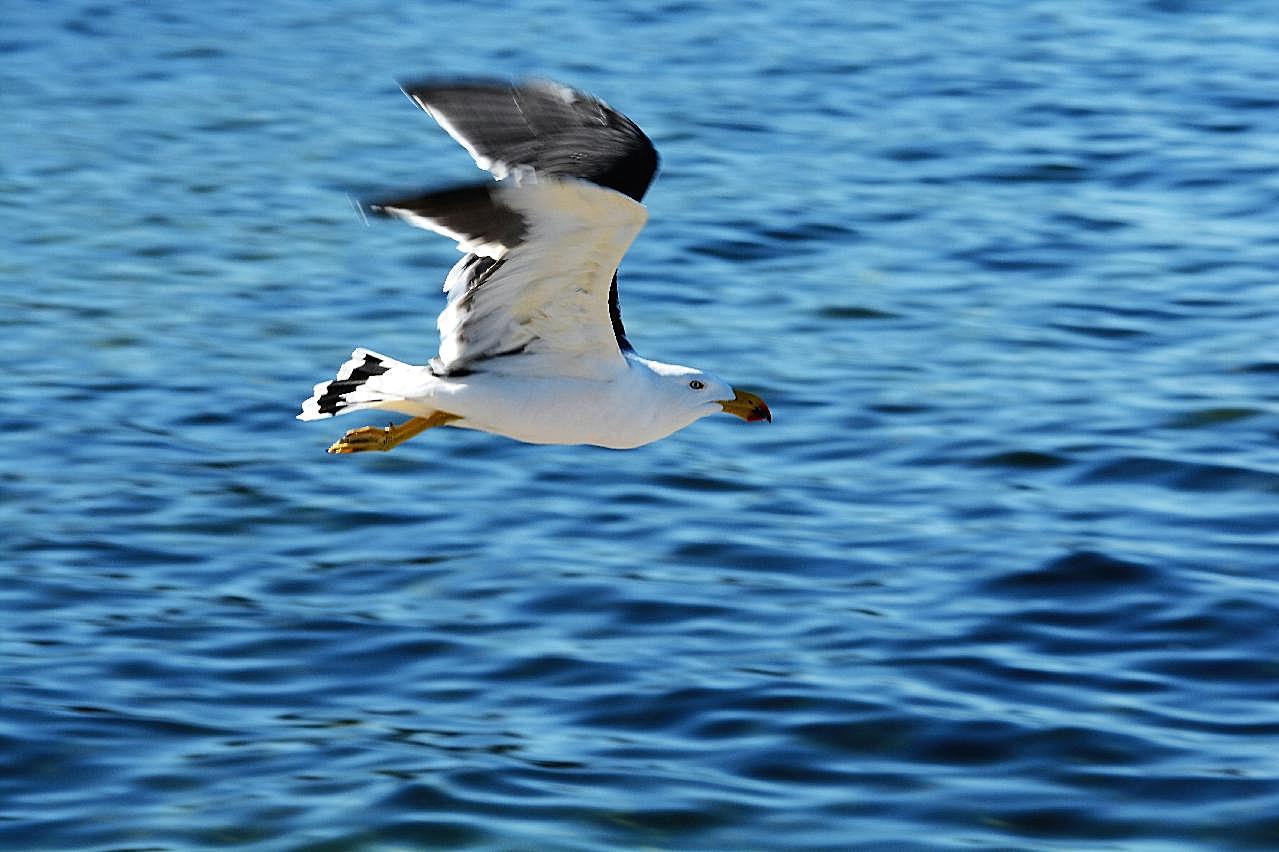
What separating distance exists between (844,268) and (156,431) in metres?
4.67

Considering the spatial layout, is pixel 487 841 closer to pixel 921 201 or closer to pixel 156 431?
pixel 156 431

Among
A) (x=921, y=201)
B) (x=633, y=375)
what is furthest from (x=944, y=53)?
Answer: (x=633, y=375)

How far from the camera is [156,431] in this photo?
12477mm

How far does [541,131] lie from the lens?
7.71 m

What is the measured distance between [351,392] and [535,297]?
78 cm

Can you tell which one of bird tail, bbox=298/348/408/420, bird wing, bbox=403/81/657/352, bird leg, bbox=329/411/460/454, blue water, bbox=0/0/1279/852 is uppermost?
bird wing, bbox=403/81/657/352

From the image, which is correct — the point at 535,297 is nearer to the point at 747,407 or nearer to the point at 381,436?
the point at 381,436

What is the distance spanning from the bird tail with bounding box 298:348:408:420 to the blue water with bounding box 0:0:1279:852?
60.3 inches

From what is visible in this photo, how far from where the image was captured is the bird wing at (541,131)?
7.53 m

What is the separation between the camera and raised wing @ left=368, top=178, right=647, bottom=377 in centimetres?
739

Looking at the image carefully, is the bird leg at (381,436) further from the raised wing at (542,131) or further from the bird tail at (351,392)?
the raised wing at (542,131)

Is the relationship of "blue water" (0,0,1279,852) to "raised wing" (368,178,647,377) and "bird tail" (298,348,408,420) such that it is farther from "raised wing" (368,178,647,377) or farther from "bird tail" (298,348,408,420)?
"raised wing" (368,178,647,377)

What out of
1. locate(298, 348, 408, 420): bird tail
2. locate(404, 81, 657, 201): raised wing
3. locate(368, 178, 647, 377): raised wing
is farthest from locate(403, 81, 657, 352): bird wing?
locate(298, 348, 408, 420): bird tail

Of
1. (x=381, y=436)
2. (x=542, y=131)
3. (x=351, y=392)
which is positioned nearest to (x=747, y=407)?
(x=381, y=436)
